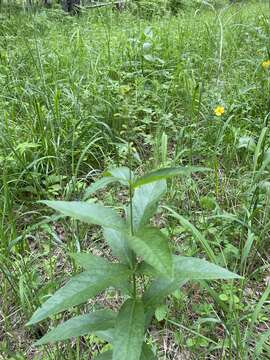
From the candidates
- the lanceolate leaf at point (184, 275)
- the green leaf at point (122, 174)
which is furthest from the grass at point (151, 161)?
the lanceolate leaf at point (184, 275)

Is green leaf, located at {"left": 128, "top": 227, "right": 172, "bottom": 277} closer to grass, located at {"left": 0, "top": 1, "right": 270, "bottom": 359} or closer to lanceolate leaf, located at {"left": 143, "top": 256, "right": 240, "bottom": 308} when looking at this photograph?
lanceolate leaf, located at {"left": 143, "top": 256, "right": 240, "bottom": 308}

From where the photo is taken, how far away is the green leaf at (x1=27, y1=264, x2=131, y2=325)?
88 centimetres

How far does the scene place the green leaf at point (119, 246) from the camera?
101cm

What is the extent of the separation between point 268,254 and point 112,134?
1145 mm

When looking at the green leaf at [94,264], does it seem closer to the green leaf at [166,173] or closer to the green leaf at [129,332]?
the green leaf at [129,332]

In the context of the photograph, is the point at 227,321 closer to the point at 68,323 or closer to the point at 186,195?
the point at 68,323

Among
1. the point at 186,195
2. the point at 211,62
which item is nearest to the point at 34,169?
the point at 186,195

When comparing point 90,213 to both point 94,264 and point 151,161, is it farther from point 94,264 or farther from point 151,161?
point 151,161

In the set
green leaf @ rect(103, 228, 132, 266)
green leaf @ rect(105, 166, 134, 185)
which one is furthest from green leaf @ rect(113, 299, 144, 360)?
green leaf @ rect(105, 166, 134, 185)

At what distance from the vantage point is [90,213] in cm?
94

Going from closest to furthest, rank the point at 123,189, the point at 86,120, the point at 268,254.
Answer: the point at 268,254 < the point at 123,189 < the point at 86,120

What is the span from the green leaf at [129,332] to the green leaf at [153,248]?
19cm

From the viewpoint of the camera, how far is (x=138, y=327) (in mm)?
897

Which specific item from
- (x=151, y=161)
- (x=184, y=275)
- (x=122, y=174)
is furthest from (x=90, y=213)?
(x=151, y=161)
